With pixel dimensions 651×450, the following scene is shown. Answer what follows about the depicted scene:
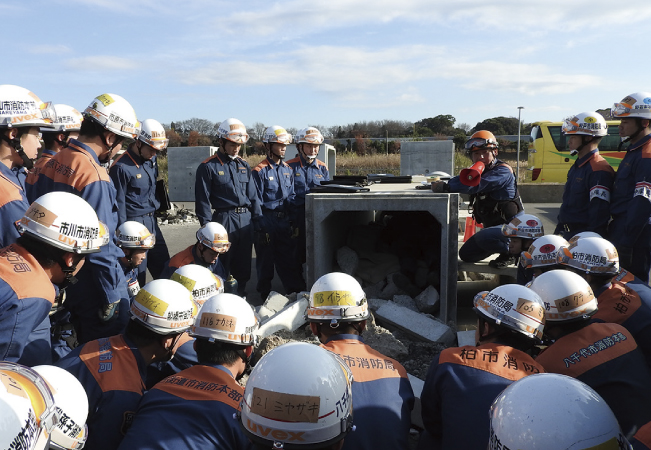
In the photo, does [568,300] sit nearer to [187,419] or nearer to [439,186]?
[187,419]

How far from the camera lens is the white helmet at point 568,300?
310cm

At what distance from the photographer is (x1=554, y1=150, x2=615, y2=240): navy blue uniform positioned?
207 inches

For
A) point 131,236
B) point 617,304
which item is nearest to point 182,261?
point 131,236

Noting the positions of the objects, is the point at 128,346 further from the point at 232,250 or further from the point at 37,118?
the point at 232,250

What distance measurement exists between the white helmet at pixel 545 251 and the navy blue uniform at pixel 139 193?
158 inches

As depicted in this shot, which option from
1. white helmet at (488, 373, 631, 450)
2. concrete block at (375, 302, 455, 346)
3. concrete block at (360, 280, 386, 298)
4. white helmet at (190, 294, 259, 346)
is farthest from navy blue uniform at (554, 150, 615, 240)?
white helmet at (488, 373, 631, 450)

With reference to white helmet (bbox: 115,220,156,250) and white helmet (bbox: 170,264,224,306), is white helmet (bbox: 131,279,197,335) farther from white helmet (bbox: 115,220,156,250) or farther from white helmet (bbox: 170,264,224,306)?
white helmet (bbox: 115,220,156,250)

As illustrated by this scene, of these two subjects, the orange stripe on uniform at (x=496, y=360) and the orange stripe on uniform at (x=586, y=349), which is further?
the orange stripe on uniform at (x=586, y=349)

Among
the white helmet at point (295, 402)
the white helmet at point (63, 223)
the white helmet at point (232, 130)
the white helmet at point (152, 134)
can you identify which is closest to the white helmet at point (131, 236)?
the white helmet at point (152, 134)

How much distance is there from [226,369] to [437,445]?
Result: 122cm

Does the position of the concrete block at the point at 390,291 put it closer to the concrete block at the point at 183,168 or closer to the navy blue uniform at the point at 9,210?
the navy blue uniform at the point at 9,210

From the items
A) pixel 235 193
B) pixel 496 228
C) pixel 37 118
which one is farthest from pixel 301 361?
pixel 235 193

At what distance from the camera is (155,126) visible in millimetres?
5793

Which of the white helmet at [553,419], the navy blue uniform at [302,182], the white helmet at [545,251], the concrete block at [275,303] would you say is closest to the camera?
the white helmet at [553,419]
